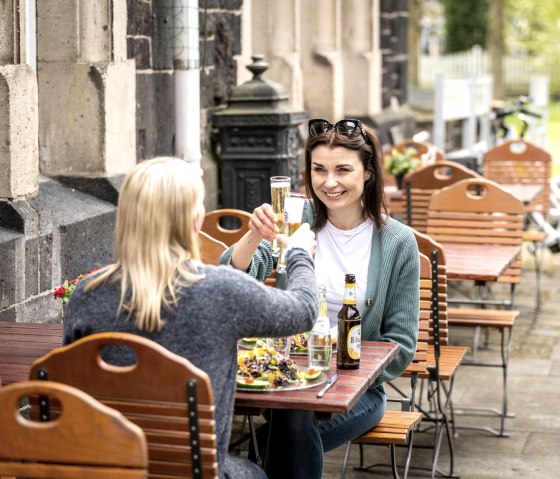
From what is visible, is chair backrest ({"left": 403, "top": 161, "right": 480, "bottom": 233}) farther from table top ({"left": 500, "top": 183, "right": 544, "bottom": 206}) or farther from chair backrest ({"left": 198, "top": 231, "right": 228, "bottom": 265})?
chair backrest ({"left": 198, "top": 231, "right": 228, "bottom": 265})

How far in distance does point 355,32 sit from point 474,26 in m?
26.6

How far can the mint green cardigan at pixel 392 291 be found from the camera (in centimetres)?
457

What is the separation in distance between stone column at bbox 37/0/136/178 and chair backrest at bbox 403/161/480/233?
2.61 metres

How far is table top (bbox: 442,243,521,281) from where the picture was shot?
6.59m

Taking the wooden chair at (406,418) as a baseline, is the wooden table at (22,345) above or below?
above

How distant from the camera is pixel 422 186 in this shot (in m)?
9.21

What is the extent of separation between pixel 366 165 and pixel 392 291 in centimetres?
45

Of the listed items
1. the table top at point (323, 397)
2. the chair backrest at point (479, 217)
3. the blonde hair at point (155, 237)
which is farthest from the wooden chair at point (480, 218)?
the blonde hair at point (155, 237)

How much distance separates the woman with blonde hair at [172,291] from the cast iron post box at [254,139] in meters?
5.31

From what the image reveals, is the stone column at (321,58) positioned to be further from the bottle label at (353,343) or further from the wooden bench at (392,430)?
the bottle label at (353,343)

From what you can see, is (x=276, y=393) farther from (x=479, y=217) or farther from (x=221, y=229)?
(x=479, y=217)

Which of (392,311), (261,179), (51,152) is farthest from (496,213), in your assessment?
(392,311)

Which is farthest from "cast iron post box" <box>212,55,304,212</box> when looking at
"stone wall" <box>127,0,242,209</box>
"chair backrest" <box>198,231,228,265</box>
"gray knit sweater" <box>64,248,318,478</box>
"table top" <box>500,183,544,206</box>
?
"gray knit sweater" <box>64,248,318,478</box>

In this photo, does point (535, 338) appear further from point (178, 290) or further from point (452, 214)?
point (178, 290)
